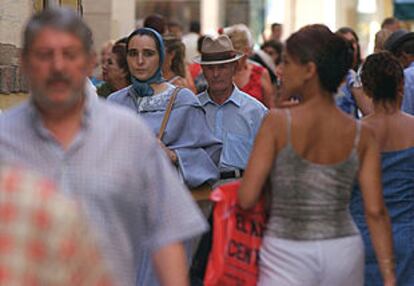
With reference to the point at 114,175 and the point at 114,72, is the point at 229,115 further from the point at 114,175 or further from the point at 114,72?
the point at 114,175

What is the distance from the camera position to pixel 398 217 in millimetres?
7723

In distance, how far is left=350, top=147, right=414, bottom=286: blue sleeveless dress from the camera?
25.0 feet

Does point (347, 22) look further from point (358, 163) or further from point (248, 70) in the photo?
point (358, 163)

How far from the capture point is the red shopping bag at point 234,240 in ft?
19.9

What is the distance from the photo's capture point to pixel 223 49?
30.6 ft

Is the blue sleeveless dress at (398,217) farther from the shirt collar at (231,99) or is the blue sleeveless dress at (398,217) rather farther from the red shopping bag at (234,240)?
the red shopping bag at (234,240)

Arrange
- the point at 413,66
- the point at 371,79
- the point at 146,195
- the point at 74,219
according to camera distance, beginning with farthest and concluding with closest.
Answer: the point at 413,66, the point at 371,79, the point at 146,195, the point at 74,219

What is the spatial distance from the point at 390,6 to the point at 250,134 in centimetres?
2058

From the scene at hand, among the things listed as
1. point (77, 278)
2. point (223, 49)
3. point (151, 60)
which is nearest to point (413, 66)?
point (223, 49)

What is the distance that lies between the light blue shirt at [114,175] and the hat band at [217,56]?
4.34 meters

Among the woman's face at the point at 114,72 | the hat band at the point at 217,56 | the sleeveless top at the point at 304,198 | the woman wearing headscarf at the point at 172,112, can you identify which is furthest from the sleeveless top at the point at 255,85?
the sleeveless top at the point at 304,198

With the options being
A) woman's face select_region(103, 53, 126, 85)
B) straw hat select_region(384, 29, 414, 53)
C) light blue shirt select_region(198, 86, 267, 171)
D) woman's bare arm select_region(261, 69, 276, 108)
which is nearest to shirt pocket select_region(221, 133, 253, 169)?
light blue shirt select_region(198, 86, 267, 171)

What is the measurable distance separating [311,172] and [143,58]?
2652 millimetres

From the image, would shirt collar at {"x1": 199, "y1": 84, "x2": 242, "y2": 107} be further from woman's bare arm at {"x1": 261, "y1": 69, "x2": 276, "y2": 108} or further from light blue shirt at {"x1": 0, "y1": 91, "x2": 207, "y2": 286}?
light blue shirt at {"x1": 0, "y1": 91, "x2": 207, "y2": 286}
